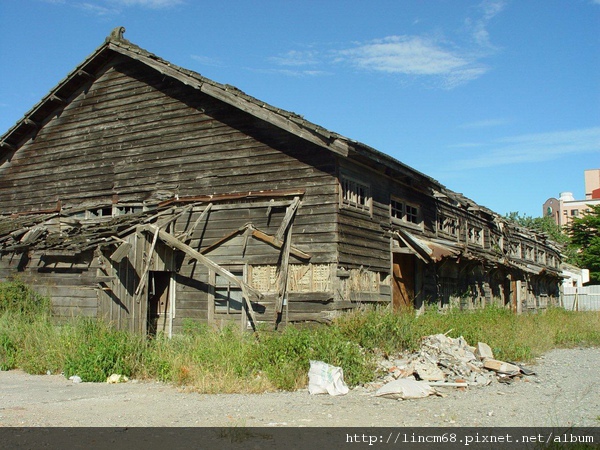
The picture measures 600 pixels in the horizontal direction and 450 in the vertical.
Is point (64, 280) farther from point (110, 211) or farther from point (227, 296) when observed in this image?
point (227, 296)

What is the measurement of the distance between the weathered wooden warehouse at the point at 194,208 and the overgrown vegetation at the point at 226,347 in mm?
924

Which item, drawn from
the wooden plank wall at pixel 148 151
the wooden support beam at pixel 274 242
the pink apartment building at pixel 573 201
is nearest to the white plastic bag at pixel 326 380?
the wooden support beam at pixel 274 242

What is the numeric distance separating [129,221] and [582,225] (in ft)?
150

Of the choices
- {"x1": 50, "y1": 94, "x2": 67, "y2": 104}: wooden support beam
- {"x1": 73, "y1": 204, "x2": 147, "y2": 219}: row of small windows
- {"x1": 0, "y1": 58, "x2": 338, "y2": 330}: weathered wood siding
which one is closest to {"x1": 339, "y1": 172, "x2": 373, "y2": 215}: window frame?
{"x1": 0, "y1": 58, "x2": 338, "y2": 330}: weathered wood siding

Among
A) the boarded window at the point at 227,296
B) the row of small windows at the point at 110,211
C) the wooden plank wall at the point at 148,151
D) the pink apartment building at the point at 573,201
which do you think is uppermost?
the pink apartment building at the point at 573,201

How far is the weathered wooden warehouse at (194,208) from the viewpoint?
46.7ft

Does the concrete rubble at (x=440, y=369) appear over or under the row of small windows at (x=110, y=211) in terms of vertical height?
under

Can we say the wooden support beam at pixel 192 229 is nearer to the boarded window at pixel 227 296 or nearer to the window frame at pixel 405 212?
the boarded window at pixel 227 296

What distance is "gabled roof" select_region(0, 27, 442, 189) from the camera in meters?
13.8

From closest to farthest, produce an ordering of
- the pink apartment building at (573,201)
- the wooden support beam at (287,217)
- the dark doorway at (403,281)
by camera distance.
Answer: the wooden support beam at (287,217) → the dark doorway at (403,281) → the pink apartment building at (573,201)

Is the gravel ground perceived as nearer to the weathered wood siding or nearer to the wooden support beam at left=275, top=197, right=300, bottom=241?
the weathered wood siding

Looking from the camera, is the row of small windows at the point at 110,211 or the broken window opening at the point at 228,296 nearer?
the broken window opening at the point at 228,296

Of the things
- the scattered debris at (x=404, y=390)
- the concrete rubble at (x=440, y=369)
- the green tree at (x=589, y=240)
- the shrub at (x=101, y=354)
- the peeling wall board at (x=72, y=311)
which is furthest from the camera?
the green tree at (x=589, y=240)
